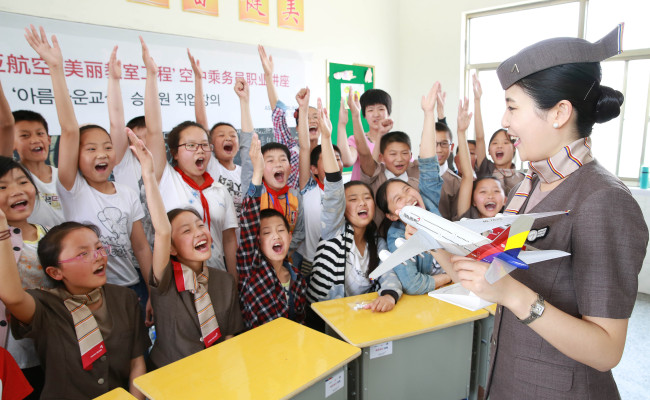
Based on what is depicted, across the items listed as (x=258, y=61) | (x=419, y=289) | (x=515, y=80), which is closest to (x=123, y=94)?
(x=258, y=61)

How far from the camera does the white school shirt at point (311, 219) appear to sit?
108 inches

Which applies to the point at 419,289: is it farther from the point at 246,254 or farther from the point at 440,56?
the point at 440,56

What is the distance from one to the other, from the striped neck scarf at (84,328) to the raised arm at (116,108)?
40.0 inches

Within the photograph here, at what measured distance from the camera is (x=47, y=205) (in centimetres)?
193

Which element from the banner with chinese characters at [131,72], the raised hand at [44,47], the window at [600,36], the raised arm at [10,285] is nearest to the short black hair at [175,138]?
the banner with chinese characters at [131,72]

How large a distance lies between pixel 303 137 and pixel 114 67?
1246 mm

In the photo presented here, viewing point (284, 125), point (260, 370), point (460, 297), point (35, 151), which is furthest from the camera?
point (284, 125)

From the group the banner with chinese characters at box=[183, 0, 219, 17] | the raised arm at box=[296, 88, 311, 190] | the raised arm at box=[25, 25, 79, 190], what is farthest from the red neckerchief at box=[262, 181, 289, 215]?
the banner with chinese characters at box=[183, 0, 219, 17]

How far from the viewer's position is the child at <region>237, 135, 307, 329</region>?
2049mm

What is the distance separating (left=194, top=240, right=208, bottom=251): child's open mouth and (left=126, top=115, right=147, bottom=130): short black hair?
104 cm

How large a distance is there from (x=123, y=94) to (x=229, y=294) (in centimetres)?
149

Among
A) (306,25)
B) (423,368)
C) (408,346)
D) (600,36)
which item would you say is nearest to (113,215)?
(408,346)

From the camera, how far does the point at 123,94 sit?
98.8 inches

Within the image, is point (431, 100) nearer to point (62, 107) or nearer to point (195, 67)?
point (195, 67)
